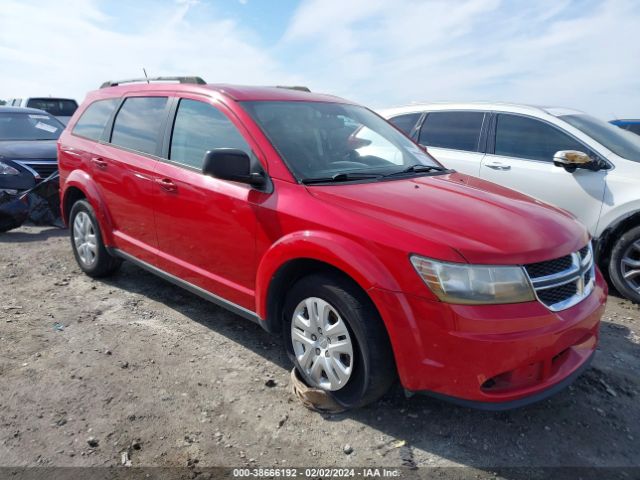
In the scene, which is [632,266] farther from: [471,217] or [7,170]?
[7,170]

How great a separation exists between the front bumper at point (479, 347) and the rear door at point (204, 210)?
3.49 ft

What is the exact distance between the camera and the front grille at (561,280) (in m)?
2.37

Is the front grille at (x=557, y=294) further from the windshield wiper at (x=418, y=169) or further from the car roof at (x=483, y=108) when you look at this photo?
the car roof at (x=483, y=108)

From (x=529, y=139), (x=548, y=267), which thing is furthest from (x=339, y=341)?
(x=529, y=139)

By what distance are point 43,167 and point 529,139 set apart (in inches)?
264

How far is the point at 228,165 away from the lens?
9.20 feet

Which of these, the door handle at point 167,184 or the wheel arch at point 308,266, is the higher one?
the door handle at point 167,184

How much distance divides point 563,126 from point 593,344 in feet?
9.34

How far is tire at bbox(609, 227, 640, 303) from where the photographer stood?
14.3 ft

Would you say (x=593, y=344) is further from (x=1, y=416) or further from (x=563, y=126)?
(x=1, y=416)

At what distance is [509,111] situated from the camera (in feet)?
17.5

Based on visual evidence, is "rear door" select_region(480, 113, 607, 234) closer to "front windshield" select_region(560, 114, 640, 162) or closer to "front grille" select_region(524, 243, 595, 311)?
"front windshield" select_region(560, 114, 640, 162)

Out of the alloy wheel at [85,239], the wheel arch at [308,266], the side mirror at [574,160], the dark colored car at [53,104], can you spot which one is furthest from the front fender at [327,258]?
the dark colored car at [53,104]

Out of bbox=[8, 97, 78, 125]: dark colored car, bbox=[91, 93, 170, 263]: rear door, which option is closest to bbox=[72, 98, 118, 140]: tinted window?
bbox=[91, 93, 170, 263]: rear door
